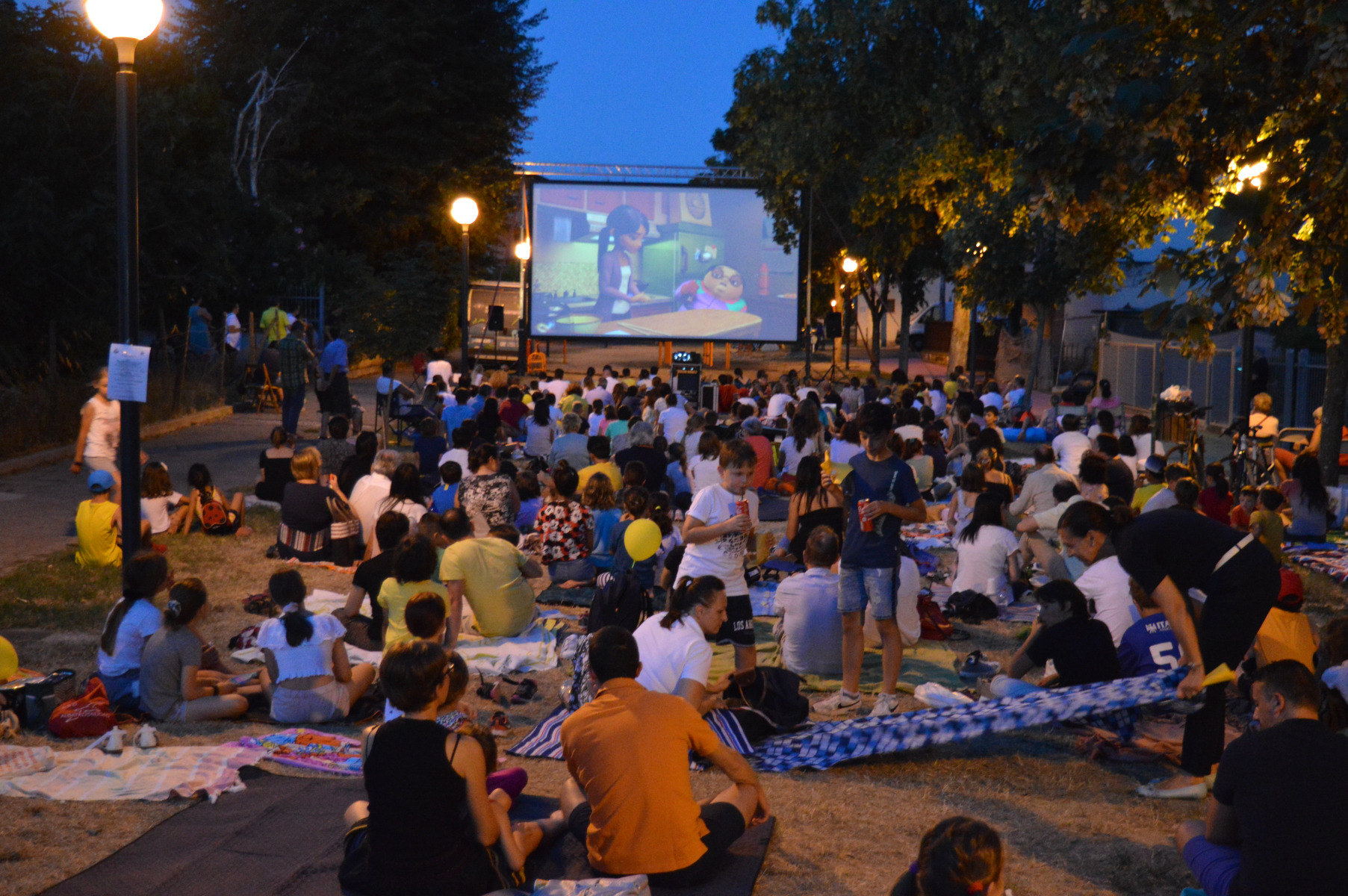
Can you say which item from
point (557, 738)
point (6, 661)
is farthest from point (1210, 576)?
point (6, 661)

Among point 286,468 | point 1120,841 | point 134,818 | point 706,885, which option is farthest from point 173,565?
point 1120,841

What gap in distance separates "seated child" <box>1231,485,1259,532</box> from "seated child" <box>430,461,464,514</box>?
21.0ft

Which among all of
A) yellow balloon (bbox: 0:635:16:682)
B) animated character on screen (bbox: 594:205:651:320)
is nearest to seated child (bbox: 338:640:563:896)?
yellow balloon (bbox: 0:635:16:682)

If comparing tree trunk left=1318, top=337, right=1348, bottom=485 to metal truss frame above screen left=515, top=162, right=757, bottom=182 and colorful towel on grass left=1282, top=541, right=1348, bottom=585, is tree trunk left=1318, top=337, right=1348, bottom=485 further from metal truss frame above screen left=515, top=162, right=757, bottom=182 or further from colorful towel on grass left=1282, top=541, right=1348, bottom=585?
metal truss frame above screen left=515, top=162, right=757, bottom=182

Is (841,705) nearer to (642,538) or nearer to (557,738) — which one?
(557,738)

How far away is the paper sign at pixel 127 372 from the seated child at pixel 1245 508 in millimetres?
7987

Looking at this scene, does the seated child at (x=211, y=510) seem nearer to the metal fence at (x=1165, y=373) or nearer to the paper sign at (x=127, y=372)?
the paper sign at (x=127, y=372)

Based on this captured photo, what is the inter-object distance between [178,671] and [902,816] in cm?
385

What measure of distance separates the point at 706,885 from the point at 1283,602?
436 centimetres

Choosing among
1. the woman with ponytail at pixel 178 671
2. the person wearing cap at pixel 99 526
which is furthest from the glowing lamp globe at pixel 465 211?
the woman with ponytail at pixel 178 671

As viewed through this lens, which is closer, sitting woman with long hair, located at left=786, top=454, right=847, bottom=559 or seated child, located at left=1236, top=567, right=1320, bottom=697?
seated child, located at left=1236, top=567, right=1320, bottom=697

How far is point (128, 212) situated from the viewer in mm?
7125

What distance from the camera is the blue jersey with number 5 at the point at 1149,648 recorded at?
6.06m

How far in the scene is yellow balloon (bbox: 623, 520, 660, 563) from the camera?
840 cm
